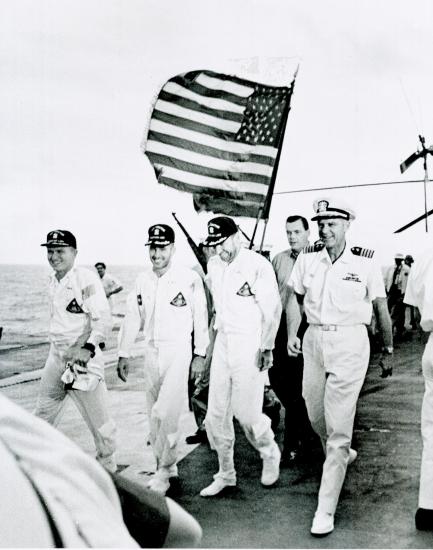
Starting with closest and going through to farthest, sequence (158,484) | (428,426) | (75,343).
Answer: (428,426) < (158,484) < (75,343)

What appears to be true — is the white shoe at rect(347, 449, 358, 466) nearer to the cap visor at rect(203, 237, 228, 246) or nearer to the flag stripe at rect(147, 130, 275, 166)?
the cap visor at rect(203, 237, 228, 246)

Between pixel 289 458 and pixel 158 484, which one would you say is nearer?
pixel 158 484

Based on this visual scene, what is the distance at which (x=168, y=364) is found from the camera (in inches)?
102

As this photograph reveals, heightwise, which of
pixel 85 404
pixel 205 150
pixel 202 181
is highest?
pixel 205 150

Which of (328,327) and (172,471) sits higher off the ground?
(328,327)

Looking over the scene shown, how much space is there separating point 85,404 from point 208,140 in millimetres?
1180

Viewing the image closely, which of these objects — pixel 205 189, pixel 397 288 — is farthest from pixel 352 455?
pixel 205 189

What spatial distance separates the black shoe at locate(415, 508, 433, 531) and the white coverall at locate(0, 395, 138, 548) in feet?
5.75

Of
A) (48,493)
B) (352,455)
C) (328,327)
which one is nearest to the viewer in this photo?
(48,493)

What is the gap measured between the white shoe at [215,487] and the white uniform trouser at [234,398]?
1.7 inches

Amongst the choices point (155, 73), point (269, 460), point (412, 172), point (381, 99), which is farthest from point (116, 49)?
point (269, 460)

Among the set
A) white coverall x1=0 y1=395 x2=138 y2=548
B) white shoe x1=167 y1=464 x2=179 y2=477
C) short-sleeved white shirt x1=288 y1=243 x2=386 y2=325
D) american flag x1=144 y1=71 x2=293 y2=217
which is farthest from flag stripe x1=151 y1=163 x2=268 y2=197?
white coverall x1=0 y1=395 x2=138 y2=548

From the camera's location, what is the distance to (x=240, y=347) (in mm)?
2541

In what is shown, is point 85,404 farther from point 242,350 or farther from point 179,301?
point 242,350
